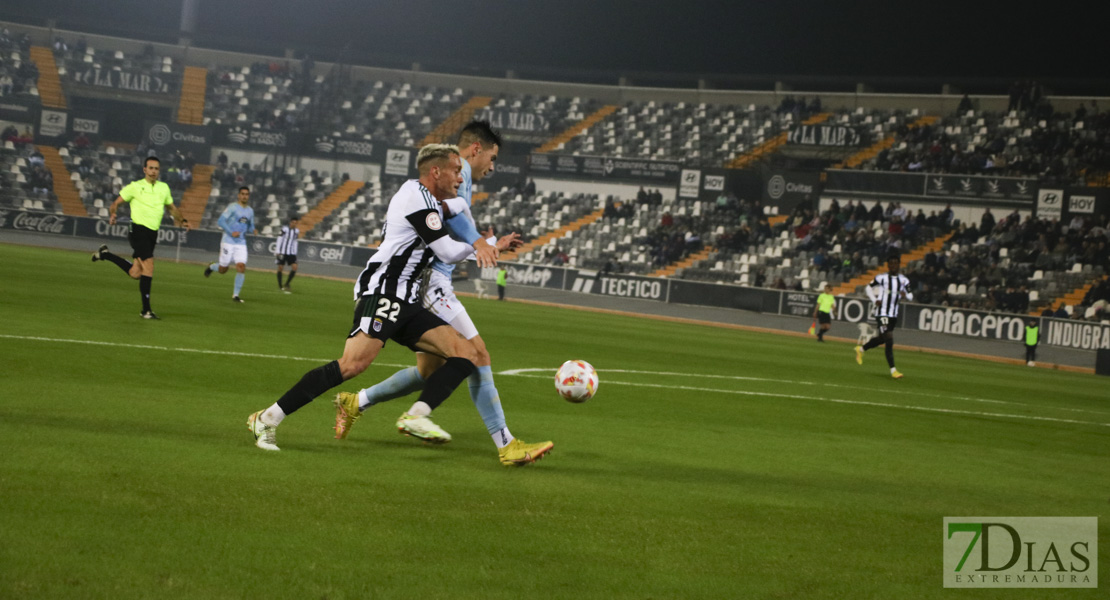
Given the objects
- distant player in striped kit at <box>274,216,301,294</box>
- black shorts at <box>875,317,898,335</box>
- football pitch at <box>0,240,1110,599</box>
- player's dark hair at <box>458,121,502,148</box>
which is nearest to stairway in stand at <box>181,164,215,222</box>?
distant player in striped kit at <box>274,216,301,294</box>

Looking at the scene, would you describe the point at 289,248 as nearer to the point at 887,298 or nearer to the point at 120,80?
the point at 887,298

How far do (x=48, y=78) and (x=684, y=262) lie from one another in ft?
129

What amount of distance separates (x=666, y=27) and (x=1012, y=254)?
82.2 feet

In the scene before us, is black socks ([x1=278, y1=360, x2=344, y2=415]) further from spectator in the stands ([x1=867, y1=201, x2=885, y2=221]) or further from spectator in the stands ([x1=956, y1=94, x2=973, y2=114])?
spectator in the stands ([x1=956, y1=94, x2=973, y2=114])

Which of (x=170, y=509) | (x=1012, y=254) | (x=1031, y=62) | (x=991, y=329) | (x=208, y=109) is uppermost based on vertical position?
(x=1031, y=62)

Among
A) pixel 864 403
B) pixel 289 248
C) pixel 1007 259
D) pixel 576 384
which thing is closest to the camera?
pixel 576 384

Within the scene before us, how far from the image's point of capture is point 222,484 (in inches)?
228

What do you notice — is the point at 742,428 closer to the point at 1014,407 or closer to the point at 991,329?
the point at 1014,407

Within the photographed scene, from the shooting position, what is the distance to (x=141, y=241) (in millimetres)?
16031

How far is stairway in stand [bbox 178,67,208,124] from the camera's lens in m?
60.5

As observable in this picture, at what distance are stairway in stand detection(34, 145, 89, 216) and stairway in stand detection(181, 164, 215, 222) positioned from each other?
16.5 ft

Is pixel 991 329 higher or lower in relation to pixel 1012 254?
lower

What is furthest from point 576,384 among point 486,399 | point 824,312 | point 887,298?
point 824,312

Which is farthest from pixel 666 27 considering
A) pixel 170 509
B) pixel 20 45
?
pixel 170 509
